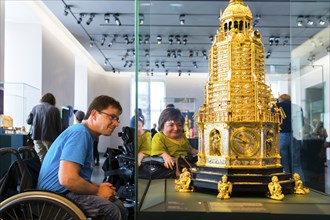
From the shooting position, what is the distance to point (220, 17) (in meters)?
2.05

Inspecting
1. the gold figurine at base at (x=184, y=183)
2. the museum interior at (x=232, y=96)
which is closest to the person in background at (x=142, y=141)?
the museum interior at (x=232, y=96)

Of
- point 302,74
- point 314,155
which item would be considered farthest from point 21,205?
point 314,155

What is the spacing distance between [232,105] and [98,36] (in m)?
8.73

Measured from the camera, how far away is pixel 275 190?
174cm

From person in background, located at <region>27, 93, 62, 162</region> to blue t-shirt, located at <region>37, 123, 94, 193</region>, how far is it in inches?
165

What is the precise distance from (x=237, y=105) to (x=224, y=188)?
1.32ft

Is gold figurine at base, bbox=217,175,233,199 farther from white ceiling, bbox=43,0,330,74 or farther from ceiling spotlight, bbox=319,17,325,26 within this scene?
ceiling spotlight, bbox=319,17,325,26

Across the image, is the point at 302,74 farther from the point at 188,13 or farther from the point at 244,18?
the point at 244,18

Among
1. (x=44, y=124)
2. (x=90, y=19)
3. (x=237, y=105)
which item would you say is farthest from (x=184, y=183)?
(x=90, y=19)

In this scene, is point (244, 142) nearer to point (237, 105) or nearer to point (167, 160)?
point (237, 105)

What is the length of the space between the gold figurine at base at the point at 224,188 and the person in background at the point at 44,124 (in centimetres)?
490

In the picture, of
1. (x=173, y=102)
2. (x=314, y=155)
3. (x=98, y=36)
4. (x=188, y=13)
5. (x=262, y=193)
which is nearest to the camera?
(x=262, y=193)

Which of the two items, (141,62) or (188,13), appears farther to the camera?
(188,13)

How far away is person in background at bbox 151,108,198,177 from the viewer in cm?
212
